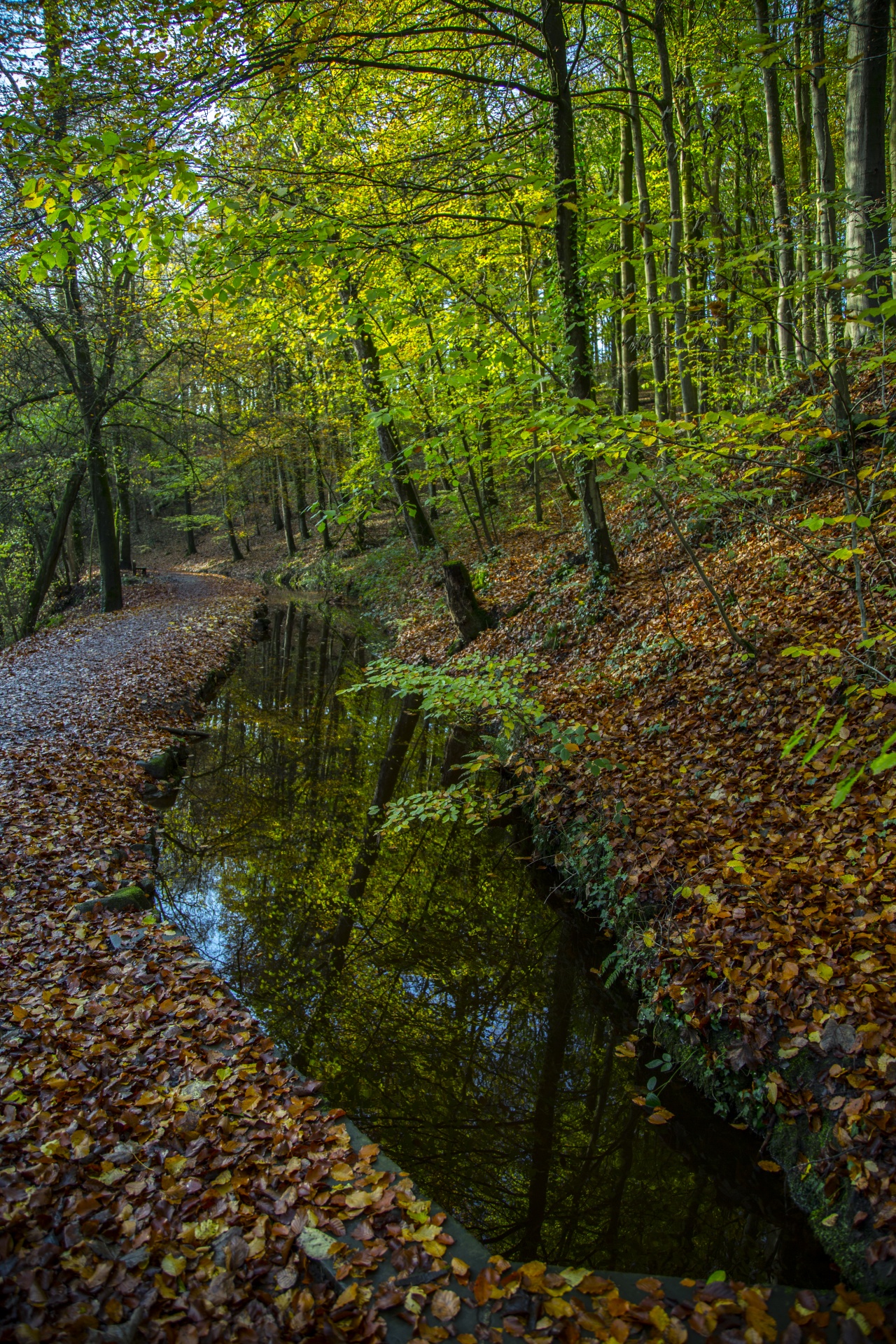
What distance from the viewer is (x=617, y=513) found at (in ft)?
40.7

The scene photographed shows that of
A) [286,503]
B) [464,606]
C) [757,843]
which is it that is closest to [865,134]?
[757,843]

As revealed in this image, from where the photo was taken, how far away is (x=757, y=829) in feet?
15.6

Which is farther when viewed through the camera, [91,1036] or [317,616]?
[317,616]

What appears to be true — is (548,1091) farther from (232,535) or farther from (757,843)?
(232,535)

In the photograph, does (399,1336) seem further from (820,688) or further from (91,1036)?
(820,688)

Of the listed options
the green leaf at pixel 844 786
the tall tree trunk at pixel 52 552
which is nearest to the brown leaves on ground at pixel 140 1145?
the green leaf at pixel 844 786

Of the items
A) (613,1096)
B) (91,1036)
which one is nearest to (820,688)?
(613,1096)

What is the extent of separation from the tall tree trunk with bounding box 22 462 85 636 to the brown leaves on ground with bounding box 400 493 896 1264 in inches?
588

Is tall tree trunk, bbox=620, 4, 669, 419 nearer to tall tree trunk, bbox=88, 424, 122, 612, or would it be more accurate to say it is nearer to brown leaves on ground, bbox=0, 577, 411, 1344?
brown leaves on ground, bbox=0, 577, 411, 1344

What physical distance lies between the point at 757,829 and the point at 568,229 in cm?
710

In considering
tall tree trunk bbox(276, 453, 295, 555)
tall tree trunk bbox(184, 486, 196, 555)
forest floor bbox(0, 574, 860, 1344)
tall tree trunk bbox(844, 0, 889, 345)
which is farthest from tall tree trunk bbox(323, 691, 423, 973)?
tall tree trunk bbox(184, 486, 196, 555)

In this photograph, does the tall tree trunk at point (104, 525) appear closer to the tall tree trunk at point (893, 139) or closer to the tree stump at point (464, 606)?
the tree stump at point (464, 606)

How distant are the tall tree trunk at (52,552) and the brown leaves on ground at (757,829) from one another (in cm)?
1494

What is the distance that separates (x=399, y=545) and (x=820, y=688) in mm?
15980
